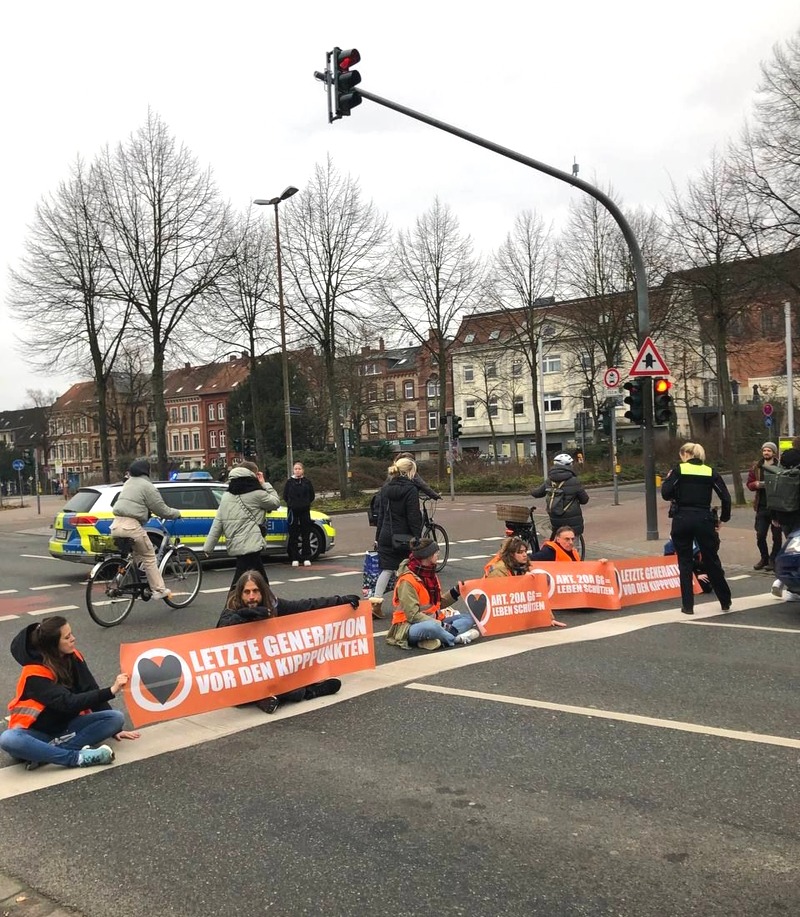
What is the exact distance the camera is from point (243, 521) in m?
9.18

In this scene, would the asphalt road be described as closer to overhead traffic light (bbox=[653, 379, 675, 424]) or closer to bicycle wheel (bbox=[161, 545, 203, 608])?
bicycle wheel (bbox=[161, 545, 203, 608])

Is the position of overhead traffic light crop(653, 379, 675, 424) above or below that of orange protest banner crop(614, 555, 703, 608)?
above

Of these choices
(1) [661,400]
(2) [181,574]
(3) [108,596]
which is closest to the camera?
(3) [108,596]

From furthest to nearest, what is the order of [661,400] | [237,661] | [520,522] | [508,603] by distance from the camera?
[661,400] → [520,522] → [508,603] → [237,661]

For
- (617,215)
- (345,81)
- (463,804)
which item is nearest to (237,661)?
(463,804)

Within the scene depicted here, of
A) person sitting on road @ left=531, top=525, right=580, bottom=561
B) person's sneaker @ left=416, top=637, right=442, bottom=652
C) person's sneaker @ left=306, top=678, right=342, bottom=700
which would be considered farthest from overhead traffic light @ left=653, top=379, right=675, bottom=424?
person's sneaker @ left=306, top=678, right=342, bottom=700

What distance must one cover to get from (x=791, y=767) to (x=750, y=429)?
44718 millimetres

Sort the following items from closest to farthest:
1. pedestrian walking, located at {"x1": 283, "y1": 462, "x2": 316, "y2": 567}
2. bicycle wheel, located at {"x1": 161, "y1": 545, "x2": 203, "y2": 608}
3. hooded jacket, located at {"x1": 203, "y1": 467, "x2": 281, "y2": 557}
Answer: hooded jacket, located at {"x1": 203, "y1": 467, "x2": 281, "y2": 557} → bicycle wheel, located at {"x1": 161, "y1": 545, "x2": 203, "y2": 608} → pedestrian walking, located at {"x1": 283, "y1": 462, "x2": 316, "y2": 567}

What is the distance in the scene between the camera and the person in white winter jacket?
30.0ft

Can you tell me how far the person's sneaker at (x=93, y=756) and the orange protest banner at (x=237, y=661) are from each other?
1.55 feet

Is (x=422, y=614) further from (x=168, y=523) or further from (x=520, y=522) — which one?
(x=168, y=523)

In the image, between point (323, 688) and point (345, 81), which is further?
point (345, 81)

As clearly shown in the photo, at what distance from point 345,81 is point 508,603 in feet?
23.1

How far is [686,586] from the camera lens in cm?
891
